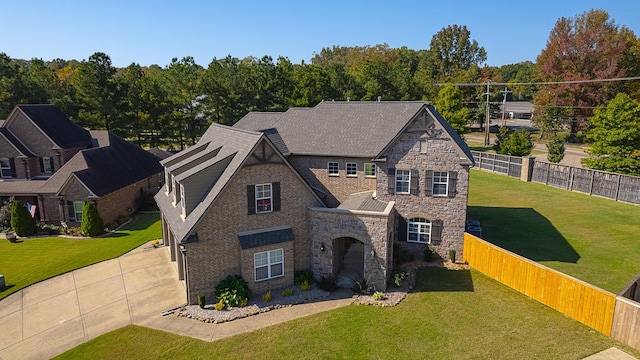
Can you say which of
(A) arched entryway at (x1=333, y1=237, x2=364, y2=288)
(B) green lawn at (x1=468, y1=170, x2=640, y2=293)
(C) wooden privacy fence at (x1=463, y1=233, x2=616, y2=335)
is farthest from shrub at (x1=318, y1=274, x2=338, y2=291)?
(B) green lawn at (x1=468, y1=170, x2=640, y2=293)

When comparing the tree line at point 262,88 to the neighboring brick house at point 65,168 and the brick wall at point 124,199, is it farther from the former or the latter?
the brick wall at point 124,199

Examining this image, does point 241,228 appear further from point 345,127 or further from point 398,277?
point 345,127

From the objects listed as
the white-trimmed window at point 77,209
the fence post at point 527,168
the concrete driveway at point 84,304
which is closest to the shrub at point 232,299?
the concrete driveway at point 84,304

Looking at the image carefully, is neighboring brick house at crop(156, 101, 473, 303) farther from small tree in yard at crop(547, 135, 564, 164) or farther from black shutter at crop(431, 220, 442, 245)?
small tree in yard at crop(547, 135, 564, 164)

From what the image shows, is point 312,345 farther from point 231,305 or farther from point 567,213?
point 567,213

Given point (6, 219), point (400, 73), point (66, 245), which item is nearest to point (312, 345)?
point (66, 245)
